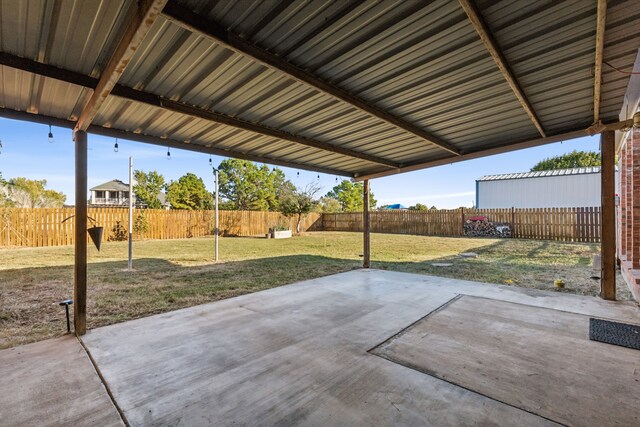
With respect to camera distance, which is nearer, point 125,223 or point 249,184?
point 125,223

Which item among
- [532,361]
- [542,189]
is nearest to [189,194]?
[532,361]

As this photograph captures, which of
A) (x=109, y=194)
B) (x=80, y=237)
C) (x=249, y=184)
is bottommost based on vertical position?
(x=80, y=237)

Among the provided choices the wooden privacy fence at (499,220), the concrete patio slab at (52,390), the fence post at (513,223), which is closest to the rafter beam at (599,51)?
the concrete patio slab at (52,390)

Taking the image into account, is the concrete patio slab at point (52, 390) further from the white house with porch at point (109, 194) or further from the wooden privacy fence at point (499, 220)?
the white house with porch at point (109, 194)

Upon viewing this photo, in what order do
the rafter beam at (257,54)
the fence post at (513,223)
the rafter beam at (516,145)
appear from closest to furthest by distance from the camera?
1. the rafter beam at (257,54)
2. the rafter beam at (516,145)
3. the fence post at (513,223)

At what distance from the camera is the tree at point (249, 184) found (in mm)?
23422

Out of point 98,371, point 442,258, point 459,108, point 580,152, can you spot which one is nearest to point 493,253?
point 442,258

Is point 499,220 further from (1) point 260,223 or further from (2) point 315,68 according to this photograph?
(2) point 315,68

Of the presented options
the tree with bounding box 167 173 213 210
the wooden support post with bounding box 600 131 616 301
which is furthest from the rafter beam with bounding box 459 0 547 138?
the tree with bounding box 167 173 213 210

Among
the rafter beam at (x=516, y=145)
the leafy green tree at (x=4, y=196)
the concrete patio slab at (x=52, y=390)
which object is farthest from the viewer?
the leafy green tree at (x=4, y=196)

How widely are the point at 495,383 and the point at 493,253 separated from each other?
7.81 meters

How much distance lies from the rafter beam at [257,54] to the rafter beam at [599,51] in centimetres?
182

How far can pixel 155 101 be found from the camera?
2.85 m

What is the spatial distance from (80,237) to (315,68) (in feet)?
9.37
